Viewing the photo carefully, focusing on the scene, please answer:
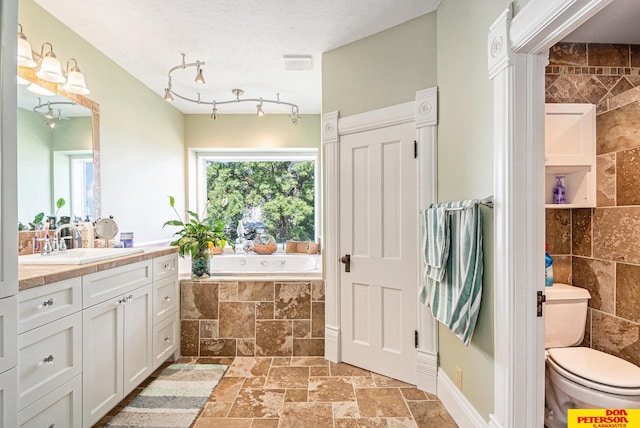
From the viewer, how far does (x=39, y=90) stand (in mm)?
2105

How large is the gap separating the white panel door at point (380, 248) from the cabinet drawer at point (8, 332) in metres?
1.95

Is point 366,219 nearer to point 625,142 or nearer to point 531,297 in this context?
point 531,297

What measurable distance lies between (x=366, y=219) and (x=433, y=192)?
56 centimetres

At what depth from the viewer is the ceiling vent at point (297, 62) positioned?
113 inches

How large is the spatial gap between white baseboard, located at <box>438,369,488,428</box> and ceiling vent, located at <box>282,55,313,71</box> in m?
2.66

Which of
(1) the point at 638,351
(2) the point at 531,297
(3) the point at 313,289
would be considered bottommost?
(1) the point at 638,351

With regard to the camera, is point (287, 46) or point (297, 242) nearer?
point (287, 46)

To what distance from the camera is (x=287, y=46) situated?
106 inches

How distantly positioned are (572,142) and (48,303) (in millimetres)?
2970

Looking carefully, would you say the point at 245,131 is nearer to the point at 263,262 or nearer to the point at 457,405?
the point at 263,262

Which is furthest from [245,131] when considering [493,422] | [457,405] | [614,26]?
[493,422]

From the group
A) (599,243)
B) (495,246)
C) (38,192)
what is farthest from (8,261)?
(599,243)

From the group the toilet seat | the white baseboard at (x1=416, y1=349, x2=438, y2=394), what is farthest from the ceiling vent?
the toilet seat

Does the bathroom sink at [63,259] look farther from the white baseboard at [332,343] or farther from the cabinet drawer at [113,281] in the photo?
the white baseboard at [332,343]
